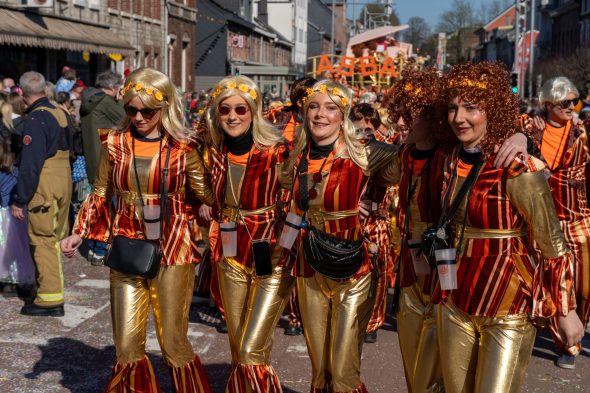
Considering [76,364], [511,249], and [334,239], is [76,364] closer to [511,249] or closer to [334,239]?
[334,239]

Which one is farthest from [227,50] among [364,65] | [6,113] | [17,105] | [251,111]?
[251,111]

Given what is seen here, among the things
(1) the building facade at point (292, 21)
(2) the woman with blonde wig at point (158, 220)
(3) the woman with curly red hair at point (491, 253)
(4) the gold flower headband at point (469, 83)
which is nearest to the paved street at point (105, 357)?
(2) the woman with blonde wig at point (158, 220)

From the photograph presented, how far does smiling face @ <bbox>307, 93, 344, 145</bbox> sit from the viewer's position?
480 cm

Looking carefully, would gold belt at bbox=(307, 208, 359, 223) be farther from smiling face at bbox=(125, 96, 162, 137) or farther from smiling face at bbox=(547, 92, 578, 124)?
smiling face at bbox=(547, 92, 578, 124)

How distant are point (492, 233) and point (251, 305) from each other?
1523 millimetres

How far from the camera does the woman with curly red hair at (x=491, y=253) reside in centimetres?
372

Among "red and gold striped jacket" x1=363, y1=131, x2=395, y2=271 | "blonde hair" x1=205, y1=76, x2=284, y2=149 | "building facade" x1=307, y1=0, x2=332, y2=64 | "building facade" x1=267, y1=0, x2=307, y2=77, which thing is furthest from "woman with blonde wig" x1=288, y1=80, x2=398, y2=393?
"building facade" x1=307, y1=0, x2=332, y2=64

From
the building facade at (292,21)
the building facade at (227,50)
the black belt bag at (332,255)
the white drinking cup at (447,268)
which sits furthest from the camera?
the building facade at (292,21)

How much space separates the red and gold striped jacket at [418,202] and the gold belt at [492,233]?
29 cm

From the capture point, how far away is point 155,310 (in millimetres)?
4934

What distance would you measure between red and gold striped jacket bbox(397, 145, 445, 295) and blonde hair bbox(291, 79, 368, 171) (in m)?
0.33

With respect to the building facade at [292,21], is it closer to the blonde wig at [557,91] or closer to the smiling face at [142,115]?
the blonde wig at [557,91]

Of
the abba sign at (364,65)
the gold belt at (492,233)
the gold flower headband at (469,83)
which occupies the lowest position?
the gold belt at (492,233)

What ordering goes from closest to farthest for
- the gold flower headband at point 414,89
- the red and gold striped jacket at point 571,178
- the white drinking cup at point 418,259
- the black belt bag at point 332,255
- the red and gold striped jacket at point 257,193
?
1. the white drinking cup at point 418,259
2. the gold flower headband at point 414,89
3. the black belt bag at point 332,255
4. the red and gold striped jacket at point 257,193
5. the red and gold striped jacket at point 571,178
